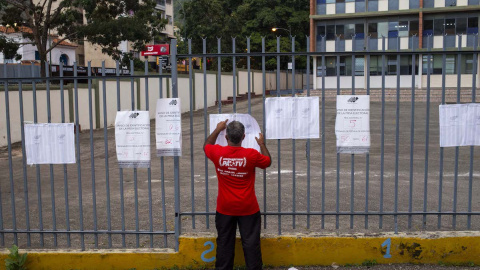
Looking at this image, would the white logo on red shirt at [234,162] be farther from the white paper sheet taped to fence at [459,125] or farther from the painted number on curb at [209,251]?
the white paper sheet taped to fence at [459,125]

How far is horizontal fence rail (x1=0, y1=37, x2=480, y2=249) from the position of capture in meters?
4.72

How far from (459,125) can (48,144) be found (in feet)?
13.4

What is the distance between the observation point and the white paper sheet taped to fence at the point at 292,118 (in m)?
4.65

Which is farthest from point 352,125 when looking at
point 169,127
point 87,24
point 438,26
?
point 438,26

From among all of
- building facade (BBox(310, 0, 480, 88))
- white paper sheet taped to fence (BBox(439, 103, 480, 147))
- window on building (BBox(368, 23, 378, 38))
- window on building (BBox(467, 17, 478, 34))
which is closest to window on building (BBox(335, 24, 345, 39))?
building facade (BBox(310, 0, 480, 88))

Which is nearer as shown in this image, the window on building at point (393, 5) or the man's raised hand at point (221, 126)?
the man's raised hand at point (221, 126)

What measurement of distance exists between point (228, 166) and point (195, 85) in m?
23.2

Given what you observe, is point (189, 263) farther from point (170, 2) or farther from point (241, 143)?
point (170, 2)

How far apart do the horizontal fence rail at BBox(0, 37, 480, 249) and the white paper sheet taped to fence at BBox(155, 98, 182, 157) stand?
4.8 inches

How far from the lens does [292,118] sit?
4676 millimetres

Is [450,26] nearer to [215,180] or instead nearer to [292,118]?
[215,180]

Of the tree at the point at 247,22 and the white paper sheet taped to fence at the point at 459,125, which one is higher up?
the tree at the point at 247,22

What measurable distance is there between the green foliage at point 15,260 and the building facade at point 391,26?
110ft

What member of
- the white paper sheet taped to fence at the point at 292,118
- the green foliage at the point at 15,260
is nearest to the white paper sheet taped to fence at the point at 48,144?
the green foliage at the point at 15,260
